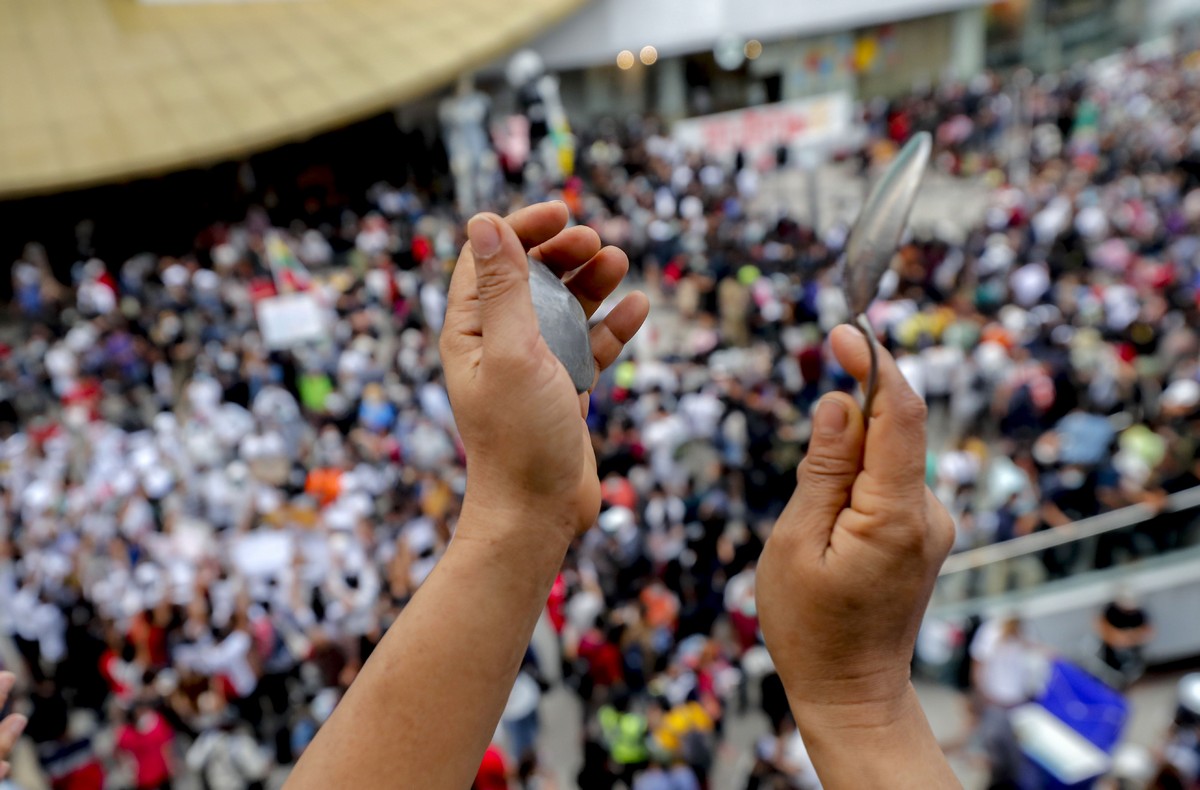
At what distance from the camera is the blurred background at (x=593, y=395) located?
240 inches

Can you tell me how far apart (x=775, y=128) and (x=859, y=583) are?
48.4 ft

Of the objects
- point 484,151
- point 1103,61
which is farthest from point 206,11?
point 1103,61

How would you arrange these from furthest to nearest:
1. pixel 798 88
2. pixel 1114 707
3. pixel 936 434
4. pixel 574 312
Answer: pixel 798 88 < pixel 936 434 < pixel 1114 707 < pixel 574 312

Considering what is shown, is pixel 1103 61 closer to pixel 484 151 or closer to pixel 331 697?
pixel 484 151

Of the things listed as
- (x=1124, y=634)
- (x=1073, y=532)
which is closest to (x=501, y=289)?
(x=1124, y=634)

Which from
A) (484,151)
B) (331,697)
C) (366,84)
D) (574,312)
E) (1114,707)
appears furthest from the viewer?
(366,84)

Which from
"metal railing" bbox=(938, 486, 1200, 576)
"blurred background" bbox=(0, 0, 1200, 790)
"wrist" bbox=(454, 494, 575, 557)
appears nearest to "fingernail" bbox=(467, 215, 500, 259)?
"wrist" bbox=(454, 494, 575, 557)

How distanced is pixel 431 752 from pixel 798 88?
26.0 m

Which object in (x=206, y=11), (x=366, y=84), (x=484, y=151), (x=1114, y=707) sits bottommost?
(x=1114, y=707)

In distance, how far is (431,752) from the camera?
3.72 feet

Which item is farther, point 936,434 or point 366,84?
point 366,84

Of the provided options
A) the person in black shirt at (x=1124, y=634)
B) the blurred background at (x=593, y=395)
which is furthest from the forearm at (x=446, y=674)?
the person in black shirt at (x=1124, y=634)

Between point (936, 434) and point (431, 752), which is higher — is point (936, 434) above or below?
below

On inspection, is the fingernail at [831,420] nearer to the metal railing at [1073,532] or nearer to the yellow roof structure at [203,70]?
the metal railing at [1073,532]
